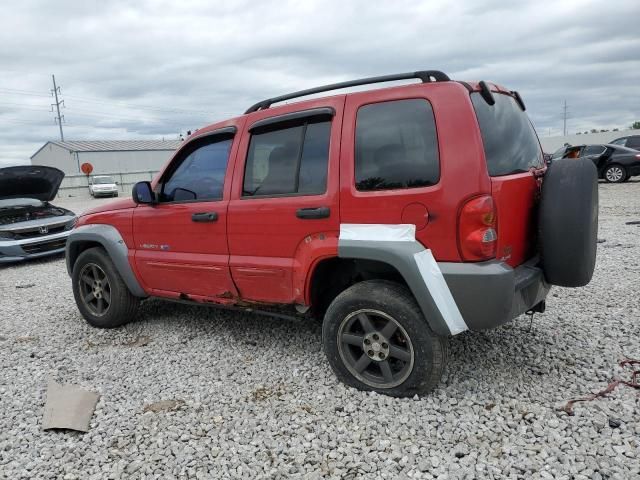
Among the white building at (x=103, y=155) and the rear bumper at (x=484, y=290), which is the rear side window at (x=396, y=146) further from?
the white building at (x=103, y=155)

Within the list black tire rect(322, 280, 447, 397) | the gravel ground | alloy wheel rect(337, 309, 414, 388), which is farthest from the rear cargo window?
the gravel ground

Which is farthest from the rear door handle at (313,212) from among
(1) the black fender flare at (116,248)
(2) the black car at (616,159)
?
(2) the black car at (616,159)

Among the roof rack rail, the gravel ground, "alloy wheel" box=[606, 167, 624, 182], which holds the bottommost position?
the gravel ground

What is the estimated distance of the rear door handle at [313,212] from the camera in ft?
9.84

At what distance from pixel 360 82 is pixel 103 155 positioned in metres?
57.3

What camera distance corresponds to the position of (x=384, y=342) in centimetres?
292

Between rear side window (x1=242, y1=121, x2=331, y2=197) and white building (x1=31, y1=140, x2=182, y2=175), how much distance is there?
50640 millimetres

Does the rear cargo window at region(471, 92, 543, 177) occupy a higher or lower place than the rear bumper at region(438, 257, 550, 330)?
higher

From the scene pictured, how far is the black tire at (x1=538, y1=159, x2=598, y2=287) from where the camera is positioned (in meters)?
2.78

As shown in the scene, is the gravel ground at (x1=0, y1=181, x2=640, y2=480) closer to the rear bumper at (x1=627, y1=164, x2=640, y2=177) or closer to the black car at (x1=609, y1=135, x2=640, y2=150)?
the rear bumper at (x1=627, y1=164, x2=640, y2=177)

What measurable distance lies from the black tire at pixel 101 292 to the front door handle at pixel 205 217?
1314mm

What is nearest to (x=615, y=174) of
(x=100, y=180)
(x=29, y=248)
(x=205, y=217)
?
(x=205, y=217)

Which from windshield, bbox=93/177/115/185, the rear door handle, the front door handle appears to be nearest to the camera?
the rear door handle

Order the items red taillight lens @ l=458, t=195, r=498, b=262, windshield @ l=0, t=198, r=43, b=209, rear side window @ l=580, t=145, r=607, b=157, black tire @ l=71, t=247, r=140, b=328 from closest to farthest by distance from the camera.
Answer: red taillight lens @ l=458, t=195, r=498, b=262 < black tire @ l=71, t=247, r=140, b=328 < windshield @ l=0, t=198, r=43, b=209 < rear side window @ l=580, t=145, r=607, b=157
